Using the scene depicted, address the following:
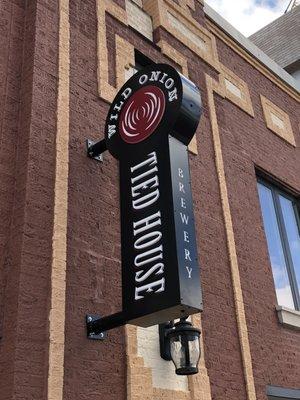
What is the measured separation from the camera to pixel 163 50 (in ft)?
27.6

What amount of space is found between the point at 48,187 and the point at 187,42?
15.3ft

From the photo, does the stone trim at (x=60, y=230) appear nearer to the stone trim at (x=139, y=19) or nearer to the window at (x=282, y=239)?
the stone trim at (x=139, y=19)

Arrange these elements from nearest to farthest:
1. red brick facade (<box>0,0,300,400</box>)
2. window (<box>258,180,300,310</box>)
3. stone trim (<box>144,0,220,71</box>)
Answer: red brick facade (<box>0,0,300,400</box>) < stone trim (<box>144,0,220,71</box>) < window (<box>258,180,300,310</box>)

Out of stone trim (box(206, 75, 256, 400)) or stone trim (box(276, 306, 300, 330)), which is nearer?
stone trim (box(206, 75, 256, 400))

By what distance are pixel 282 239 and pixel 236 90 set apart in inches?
111

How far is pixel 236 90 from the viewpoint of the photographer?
1004cm

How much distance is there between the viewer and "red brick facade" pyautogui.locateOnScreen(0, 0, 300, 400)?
15.9 ft

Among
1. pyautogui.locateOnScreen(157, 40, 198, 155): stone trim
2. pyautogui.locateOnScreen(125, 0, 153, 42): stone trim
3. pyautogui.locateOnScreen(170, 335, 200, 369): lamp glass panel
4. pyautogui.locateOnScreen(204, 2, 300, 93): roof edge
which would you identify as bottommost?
pyautogui.locateOnScreen(170, 335, 200, 369): lamp glass panel

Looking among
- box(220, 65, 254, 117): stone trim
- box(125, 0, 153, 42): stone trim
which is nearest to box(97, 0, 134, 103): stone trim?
box(125, 0, 153, 42): stone trim

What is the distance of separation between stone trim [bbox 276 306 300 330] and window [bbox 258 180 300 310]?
33 cm

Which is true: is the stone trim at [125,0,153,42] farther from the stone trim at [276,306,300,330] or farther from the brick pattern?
the stone trim at [276,306,300,330]

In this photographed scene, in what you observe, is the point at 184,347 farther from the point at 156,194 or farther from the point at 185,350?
the point at 156,194

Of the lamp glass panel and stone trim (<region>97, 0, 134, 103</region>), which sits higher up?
stone trim (<region>97, 0, 134, 103</region>)

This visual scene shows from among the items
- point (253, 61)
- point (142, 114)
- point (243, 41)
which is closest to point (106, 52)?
point (142, 114)
